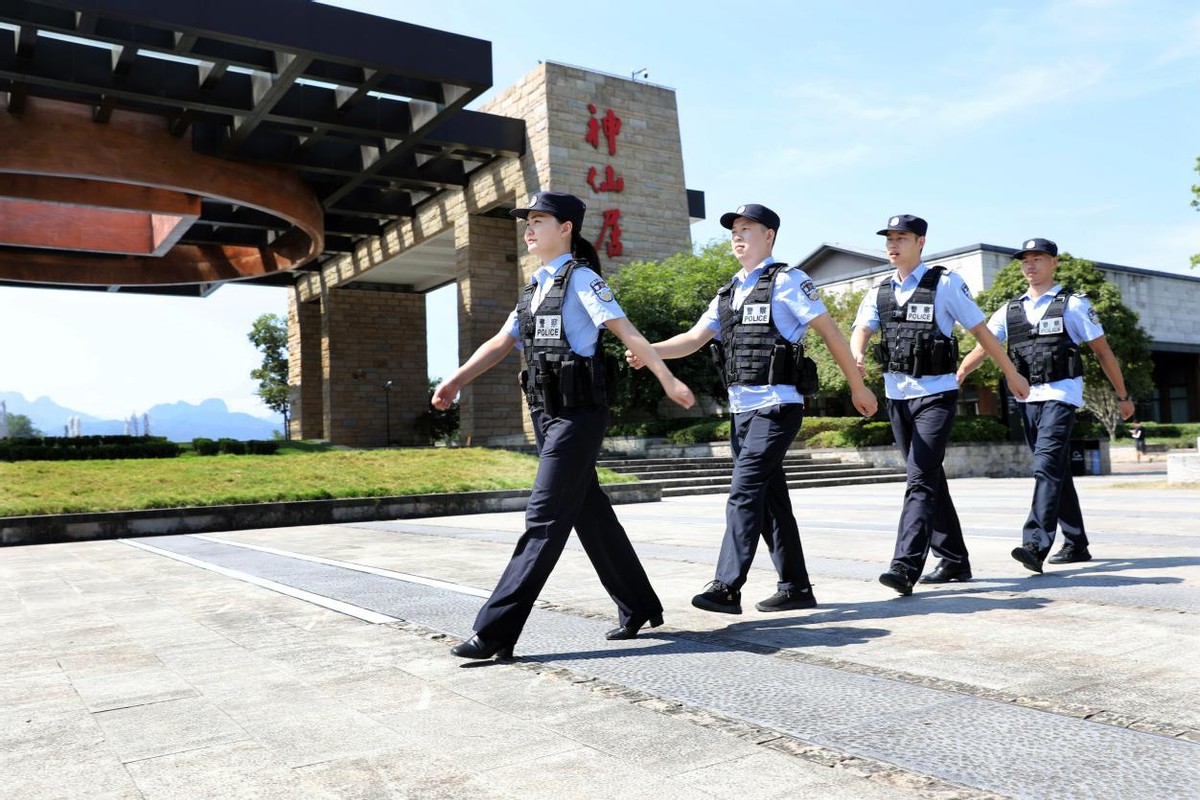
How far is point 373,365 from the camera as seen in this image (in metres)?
38.2

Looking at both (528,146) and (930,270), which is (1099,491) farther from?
(528,146)

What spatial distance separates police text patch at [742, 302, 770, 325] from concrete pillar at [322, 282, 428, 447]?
111ft

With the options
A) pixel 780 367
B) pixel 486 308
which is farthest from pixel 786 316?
pixel 486 308

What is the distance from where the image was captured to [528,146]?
2689 cm

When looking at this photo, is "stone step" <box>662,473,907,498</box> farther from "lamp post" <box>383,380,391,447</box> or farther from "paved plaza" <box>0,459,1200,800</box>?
"lamp post" <box>383,380,391,447</box>

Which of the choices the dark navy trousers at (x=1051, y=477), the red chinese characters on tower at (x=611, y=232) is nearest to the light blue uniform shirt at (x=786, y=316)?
the dark navy trousers at (x=1051, y=477)

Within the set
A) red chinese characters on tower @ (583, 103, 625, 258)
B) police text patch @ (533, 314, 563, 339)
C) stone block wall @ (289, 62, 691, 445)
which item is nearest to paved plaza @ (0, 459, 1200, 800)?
police text patch @ (533, 314, 563, 339)

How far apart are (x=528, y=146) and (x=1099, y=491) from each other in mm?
17482

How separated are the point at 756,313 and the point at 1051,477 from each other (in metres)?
2.55

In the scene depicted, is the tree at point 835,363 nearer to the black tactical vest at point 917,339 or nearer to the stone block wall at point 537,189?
the stone block wall at point 537,189

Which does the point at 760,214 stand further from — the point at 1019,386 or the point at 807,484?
the point at 807,484

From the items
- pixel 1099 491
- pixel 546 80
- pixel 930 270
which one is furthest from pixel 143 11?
pixel 1099 491

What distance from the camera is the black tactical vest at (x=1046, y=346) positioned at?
243 inches

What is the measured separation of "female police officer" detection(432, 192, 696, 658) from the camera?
3930mm
